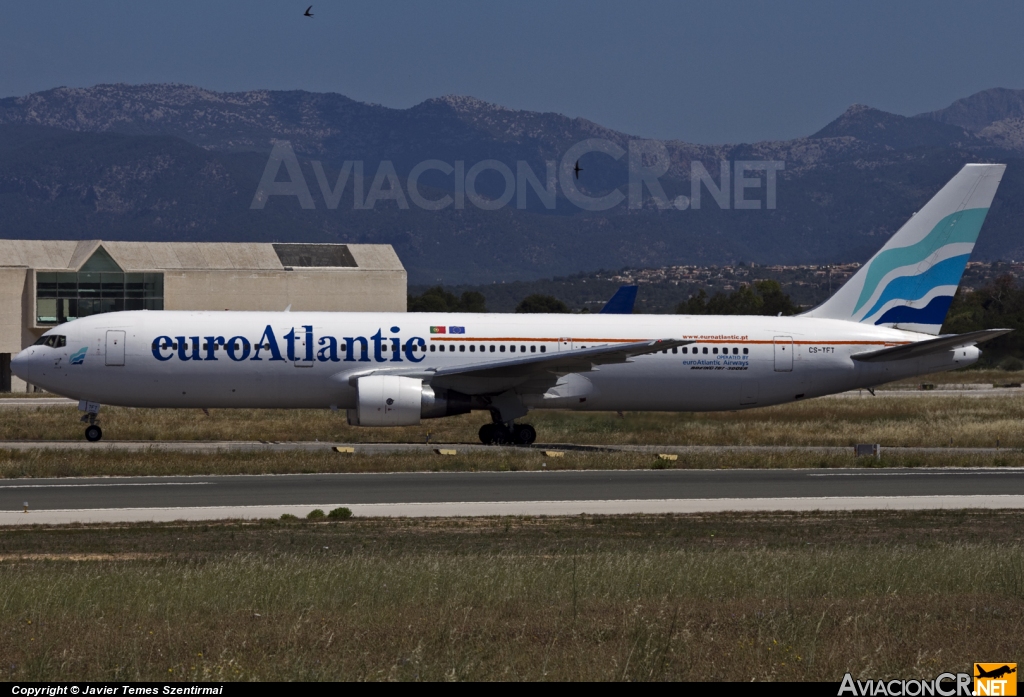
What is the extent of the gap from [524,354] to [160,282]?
44.9 m

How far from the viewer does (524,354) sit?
125 feet

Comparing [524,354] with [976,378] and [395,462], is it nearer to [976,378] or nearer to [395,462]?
[395,462]

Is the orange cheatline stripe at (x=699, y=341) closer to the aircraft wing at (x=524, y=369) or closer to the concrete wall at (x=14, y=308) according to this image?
the aircraft wing at (x=524, y=369)

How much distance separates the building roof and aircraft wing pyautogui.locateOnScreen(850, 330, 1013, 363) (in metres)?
42.3

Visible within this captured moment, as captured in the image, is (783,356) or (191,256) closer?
(783,356)

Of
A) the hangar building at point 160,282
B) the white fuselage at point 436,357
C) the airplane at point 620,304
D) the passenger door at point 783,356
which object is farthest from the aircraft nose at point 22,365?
the hangar building at point 160,282

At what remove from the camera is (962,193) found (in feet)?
134

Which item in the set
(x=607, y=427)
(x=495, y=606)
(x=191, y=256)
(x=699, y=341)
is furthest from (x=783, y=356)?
(x=191, y=256)

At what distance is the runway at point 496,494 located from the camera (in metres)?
23.8

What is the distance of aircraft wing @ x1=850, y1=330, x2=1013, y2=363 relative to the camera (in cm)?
3750

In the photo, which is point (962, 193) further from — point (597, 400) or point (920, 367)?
point (597, 400)

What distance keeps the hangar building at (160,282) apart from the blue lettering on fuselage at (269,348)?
40375mm

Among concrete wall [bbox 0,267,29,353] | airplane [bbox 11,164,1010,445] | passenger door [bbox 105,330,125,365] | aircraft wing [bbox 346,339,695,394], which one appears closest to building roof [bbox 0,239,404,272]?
concrete wall [bbox 0,267,29,353]

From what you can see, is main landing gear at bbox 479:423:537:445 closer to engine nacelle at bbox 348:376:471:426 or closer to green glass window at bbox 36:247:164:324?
engine nacelle at bbox 348:376:471:426
